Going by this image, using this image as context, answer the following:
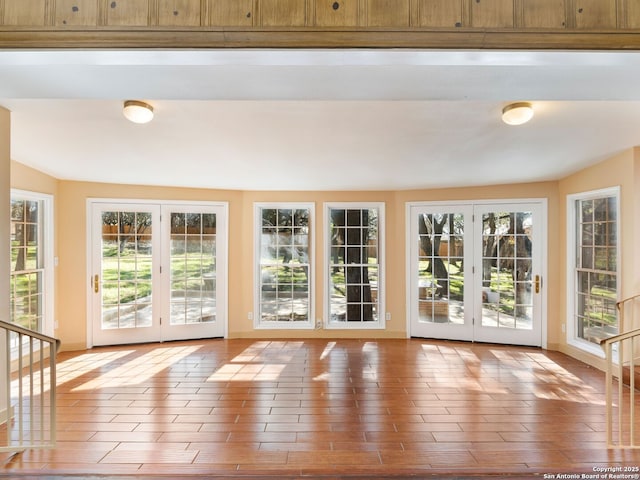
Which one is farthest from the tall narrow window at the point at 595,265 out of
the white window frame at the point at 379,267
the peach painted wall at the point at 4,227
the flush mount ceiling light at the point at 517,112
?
the peach painted wall at the point at 4,227

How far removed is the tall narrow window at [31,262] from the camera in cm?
469

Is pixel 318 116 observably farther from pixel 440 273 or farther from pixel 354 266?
pixel 440 273

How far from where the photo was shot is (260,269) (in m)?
6.20

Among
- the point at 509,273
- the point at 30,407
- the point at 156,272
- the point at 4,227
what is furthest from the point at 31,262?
the point at 509,273

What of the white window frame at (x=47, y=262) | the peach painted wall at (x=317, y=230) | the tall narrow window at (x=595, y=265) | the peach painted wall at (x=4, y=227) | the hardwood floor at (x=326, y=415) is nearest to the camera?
the hardwood floor at (x=326, y=415)

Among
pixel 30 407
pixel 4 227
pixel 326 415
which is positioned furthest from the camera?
pixel 326 415

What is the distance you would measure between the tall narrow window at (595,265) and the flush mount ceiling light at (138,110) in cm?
489

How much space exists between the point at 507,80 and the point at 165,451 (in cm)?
311

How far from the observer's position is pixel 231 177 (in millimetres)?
5340

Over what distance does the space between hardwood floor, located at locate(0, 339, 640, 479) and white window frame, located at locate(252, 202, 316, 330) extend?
2.75 ft

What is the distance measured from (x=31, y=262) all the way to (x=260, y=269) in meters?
2.93

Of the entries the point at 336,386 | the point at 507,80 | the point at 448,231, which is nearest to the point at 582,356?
the point at 448,231

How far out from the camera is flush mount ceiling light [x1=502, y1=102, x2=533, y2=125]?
3125 millimetres

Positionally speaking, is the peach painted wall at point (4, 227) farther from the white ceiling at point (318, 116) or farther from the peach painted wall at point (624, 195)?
the peach painted wall at point (624, 195)
